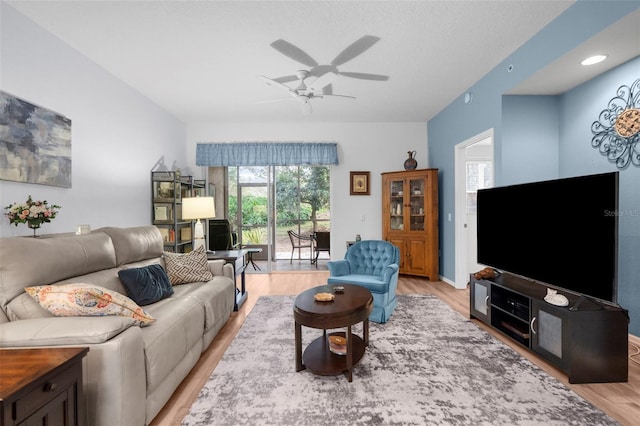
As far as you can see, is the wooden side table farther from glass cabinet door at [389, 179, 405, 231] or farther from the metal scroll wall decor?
glass cabinet door at [389, 179, 405, 231]

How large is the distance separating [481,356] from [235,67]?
12.1 feet

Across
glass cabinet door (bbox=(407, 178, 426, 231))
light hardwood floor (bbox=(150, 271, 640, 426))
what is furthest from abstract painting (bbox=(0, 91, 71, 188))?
glass cabinet door (bbox=(407, 178, 426, 231))

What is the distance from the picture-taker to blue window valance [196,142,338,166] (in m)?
5.26

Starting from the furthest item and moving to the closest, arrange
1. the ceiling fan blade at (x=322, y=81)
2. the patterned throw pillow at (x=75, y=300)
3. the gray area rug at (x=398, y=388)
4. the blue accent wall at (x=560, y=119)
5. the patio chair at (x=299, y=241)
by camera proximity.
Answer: the patio chair at (x=299, y=241) → the ceiling fan blade at (x=322, y=81) → the blue accent wall at (x=560, y=119) → the gray area rug at (x=398, y=388) → the patterned throw pillow at (x=75, y=300)

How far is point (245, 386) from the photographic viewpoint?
79.3 inches

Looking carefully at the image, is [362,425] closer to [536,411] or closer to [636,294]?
[536,411]

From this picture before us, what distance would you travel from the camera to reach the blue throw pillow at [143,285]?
232 centimetres

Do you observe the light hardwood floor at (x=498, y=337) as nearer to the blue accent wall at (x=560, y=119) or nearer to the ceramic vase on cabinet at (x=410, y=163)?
the blue accent wall at (x=560, y=119)

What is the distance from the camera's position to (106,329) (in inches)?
56.5

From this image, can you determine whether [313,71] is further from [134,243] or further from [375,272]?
[134,243]

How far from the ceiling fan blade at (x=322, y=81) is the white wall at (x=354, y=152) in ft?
6.42

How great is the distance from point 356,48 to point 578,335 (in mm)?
2885

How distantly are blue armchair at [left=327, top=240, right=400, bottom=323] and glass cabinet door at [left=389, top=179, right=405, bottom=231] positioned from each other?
1.67m

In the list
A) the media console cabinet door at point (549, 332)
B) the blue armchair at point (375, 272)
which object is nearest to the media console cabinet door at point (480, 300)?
the media console cabinet door at point (549, 332)
